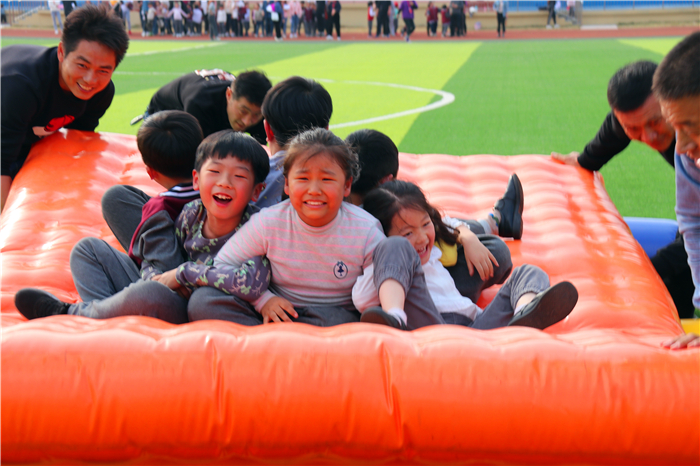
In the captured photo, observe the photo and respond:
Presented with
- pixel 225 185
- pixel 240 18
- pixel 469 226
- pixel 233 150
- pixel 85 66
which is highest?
pixel 240 18

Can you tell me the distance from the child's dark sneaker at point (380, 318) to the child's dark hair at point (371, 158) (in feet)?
3.28

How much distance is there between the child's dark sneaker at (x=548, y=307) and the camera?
2178 millimetres

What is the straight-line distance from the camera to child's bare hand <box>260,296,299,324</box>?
2314 mm

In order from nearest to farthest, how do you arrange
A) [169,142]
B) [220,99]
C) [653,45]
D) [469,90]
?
[169,142], [220,99], [469,90], [653,45]

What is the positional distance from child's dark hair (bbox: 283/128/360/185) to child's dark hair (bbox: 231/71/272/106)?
1.56 meters

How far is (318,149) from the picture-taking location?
2.32 metres

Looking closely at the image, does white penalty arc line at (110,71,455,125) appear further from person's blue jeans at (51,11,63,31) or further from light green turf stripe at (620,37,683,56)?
person's blue jeans at (51,11,63,31)

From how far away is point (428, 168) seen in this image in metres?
4.35

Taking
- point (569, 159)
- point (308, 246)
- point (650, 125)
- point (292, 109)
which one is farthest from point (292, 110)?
point (569, 159)

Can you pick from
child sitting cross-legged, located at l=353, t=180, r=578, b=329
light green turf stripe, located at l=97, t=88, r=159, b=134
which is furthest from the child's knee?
light green turf stripe, located at l=97, t=88, r=159, b=134

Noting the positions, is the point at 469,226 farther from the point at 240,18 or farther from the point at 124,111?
the point at 240,18

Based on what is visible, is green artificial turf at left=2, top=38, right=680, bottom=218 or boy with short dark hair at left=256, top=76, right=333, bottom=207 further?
green artificial turf at left=2, top=38, right=680, bottom=218

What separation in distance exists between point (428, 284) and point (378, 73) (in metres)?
11.7

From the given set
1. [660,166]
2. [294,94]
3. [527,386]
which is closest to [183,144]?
[294,94]
